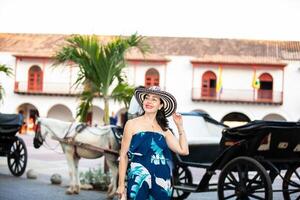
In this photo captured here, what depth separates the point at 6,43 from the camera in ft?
107

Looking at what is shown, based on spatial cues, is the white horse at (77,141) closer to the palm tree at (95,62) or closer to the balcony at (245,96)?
the palm tree at (95,62)

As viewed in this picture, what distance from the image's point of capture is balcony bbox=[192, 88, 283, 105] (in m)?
29.8

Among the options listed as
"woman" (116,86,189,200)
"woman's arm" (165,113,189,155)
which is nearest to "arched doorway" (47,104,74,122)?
"woman's arm" (165,113,189,155)

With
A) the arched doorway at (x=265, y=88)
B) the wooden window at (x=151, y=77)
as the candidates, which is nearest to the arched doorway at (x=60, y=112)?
the wooden window at (x=151, y=77)

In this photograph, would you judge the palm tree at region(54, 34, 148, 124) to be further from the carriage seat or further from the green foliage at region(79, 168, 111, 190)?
the carriage seat

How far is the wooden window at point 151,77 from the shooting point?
102ft

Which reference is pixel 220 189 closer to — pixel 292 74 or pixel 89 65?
pixel 89 65

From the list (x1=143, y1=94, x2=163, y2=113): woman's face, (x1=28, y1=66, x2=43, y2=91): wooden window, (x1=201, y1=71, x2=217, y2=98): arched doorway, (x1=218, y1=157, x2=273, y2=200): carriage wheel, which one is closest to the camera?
(x1=143, y1=94, x2=163, y2=113): woman's face

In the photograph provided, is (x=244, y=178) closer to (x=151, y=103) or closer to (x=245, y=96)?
(x=151, y=103)

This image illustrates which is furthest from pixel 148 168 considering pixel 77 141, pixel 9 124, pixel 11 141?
pixel 11 141

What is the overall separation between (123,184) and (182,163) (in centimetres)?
303

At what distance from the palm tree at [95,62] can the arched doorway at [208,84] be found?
22.8 metres

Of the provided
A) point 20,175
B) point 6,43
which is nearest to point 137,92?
point 20,175

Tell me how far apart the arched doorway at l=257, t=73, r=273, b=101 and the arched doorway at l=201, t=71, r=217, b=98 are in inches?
104
